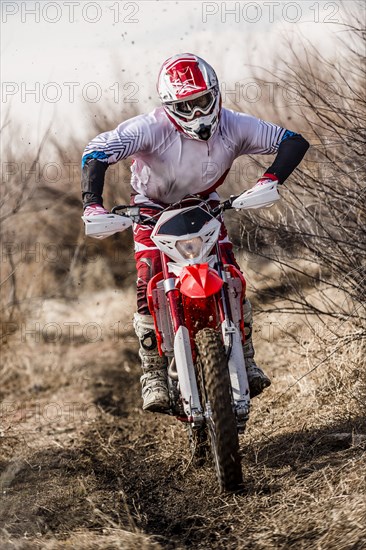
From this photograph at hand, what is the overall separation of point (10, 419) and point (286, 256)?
3013 millimetres

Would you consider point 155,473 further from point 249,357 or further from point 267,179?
point 267,179

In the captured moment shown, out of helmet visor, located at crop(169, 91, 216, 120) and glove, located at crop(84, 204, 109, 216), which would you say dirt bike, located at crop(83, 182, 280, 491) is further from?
helmet visor, located at crop(169, 91, 216, 120)

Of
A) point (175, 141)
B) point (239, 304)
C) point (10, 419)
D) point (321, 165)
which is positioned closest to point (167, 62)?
point (175, 141)

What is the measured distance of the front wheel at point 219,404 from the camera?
15.1 feet

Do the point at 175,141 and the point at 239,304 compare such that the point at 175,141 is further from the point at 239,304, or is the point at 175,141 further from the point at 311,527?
the point at 311,527

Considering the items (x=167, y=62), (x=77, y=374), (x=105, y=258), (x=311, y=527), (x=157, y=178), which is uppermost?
(x=167, y=62)

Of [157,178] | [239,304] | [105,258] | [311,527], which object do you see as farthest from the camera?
[105,258]

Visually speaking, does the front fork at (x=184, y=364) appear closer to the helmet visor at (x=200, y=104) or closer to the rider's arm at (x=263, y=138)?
the helmet visor at (x=200, y=104)

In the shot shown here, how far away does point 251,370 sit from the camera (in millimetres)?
5379

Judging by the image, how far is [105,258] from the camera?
10.7 meters

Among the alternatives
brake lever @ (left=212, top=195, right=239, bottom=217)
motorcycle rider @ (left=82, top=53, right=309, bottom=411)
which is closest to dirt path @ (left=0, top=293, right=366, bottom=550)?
motorcycle rider @ (left=82, top=53, right=309, bottom=411)

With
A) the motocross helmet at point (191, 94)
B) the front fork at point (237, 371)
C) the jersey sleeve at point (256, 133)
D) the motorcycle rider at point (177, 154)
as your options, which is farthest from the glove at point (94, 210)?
the jersey sleeve at point (256, 133)

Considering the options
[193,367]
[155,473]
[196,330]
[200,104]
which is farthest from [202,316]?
[155,473]

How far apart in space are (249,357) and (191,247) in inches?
37.3
